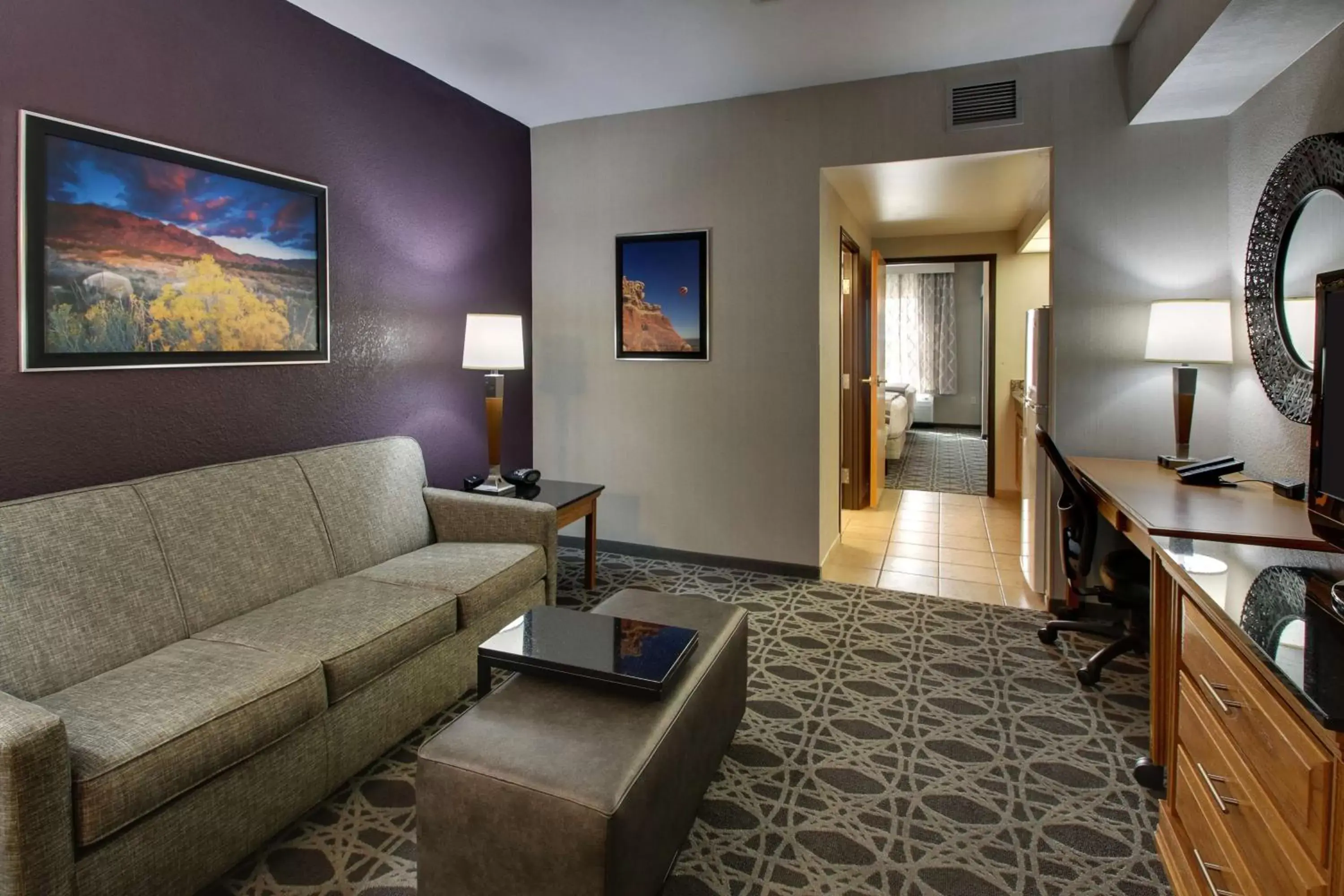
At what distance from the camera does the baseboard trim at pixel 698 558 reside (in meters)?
4.14

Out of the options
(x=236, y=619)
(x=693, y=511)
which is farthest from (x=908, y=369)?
(x=236, y=619)

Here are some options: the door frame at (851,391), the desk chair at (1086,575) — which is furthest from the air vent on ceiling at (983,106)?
the desk chair at (1086,575)

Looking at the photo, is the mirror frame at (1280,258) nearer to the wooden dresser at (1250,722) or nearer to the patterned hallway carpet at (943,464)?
the wooden dresser at (1250,722)

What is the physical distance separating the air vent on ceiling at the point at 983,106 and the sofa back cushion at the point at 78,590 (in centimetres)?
386

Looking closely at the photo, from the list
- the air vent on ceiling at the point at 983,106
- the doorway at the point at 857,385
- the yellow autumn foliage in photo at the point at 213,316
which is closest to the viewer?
the yellow autumn foliage in photo at the point at 213,316

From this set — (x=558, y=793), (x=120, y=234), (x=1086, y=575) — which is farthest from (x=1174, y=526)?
(x=120, y=234)

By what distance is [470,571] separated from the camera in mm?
2756

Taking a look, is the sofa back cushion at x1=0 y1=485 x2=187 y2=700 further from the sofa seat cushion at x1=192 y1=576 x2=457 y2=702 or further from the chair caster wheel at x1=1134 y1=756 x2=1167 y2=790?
the chair caster wheel at x1=1134 y1=756 x2=1167 y2=790

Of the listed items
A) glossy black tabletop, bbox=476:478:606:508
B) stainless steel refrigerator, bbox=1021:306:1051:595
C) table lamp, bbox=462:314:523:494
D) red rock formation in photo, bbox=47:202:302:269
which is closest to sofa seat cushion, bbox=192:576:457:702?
glossy black tabletop, bbox=476:478:606:508

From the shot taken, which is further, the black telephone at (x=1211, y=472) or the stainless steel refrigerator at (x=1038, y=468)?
the stainless steel refrigerator at (x=1038, y=468)

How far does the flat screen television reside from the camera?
1471 mm

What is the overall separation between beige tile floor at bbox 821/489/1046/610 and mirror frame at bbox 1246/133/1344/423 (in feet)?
4.94

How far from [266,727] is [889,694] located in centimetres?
206

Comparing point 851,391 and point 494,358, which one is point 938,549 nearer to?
point 851,391
